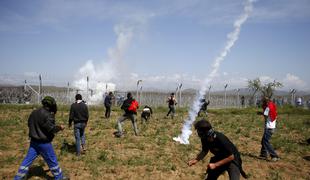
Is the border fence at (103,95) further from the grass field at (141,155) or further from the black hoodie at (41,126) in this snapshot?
the black hoodie at (41,126)

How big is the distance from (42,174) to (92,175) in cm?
135

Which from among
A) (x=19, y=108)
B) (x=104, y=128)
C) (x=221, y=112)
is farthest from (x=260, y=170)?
(x=19, y=108)

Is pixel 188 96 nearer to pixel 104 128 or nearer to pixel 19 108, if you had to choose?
pixel 19 108

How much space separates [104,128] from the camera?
651 inches

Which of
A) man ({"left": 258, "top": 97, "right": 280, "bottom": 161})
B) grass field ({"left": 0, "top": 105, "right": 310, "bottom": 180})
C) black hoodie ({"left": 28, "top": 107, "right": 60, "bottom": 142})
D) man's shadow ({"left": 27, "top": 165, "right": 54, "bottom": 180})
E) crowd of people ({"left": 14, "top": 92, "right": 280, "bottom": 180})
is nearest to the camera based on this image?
crowd of people ({"left": 14, "top": 92, "right": 280, "bottom": 180})

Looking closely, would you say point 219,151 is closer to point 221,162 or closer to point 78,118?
point 221,162

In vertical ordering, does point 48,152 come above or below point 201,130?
below

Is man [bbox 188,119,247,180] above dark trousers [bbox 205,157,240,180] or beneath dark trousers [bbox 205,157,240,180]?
above

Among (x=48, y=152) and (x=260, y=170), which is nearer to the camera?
(x=48, y=152)

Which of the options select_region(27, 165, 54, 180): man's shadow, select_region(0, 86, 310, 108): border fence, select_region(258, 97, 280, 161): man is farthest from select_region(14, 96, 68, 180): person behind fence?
select_region(0, 86, 310, 108): border fence

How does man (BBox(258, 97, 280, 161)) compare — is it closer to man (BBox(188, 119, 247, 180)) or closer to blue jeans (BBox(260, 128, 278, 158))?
blue jeans (BBox(260, 128, 278, 158))

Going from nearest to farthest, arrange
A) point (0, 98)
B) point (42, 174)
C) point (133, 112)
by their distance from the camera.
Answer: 1. point (42, 174)
2. point (133, 112)
3. point (0, 98)

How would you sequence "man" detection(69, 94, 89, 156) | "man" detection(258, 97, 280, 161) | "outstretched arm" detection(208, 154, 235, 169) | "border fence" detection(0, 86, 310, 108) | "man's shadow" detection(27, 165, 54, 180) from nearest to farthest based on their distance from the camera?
"outstretched arm" detection(208, 154, 235, 169) < "man's shadow" detection(27, 165, 54, 180) < "man" detection(69, 94, 89, 156) < "man" detection(258, 97, 280, 161) < "border fence" detection(0, 86, 310, 108)

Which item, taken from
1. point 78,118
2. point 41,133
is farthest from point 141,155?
point 41,133
